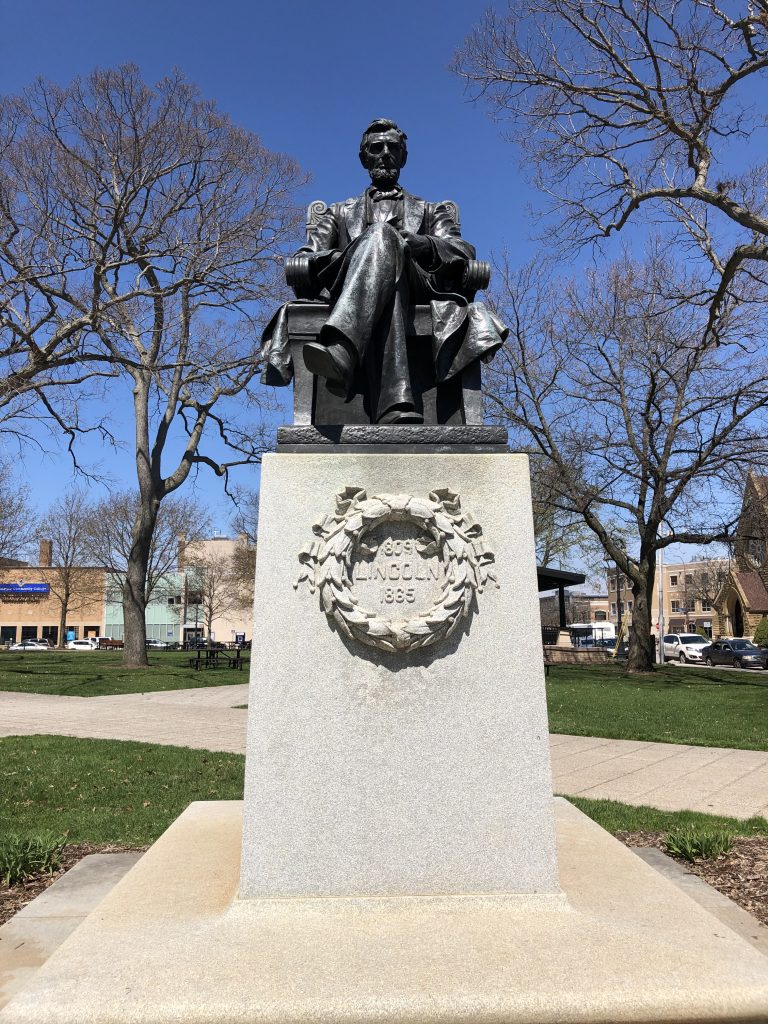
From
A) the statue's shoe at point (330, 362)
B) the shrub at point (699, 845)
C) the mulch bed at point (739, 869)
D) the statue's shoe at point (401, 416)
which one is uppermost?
the statue's shoe at point (330, 362)

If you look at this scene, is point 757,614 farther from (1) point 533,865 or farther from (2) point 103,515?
(1) point 533,865

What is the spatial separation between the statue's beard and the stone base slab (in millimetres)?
3720

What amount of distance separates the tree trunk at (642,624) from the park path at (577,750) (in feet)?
46.6

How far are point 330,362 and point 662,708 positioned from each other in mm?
13058

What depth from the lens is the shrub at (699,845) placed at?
455cm

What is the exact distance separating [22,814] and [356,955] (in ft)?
14.9

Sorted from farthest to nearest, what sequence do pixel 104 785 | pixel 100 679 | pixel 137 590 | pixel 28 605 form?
pixel 28 605, pixel 137 590, pixel 100 679, pixel 104 785

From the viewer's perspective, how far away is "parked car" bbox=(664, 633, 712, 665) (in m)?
42.0

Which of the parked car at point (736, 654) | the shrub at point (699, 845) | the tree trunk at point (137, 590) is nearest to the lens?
the shrub at point (699, 845)

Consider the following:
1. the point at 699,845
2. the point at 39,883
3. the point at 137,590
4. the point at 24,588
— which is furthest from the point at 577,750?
the point at 24,588

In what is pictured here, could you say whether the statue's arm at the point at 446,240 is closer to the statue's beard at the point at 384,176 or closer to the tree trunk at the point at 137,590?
the statue's beard at the point at 384,176

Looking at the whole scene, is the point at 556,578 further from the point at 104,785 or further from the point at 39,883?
the point at 39,883

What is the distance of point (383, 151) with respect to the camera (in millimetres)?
4234

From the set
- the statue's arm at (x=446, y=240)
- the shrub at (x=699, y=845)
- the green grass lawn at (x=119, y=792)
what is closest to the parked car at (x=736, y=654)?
the green grass lawn at (x=119, y=792)
